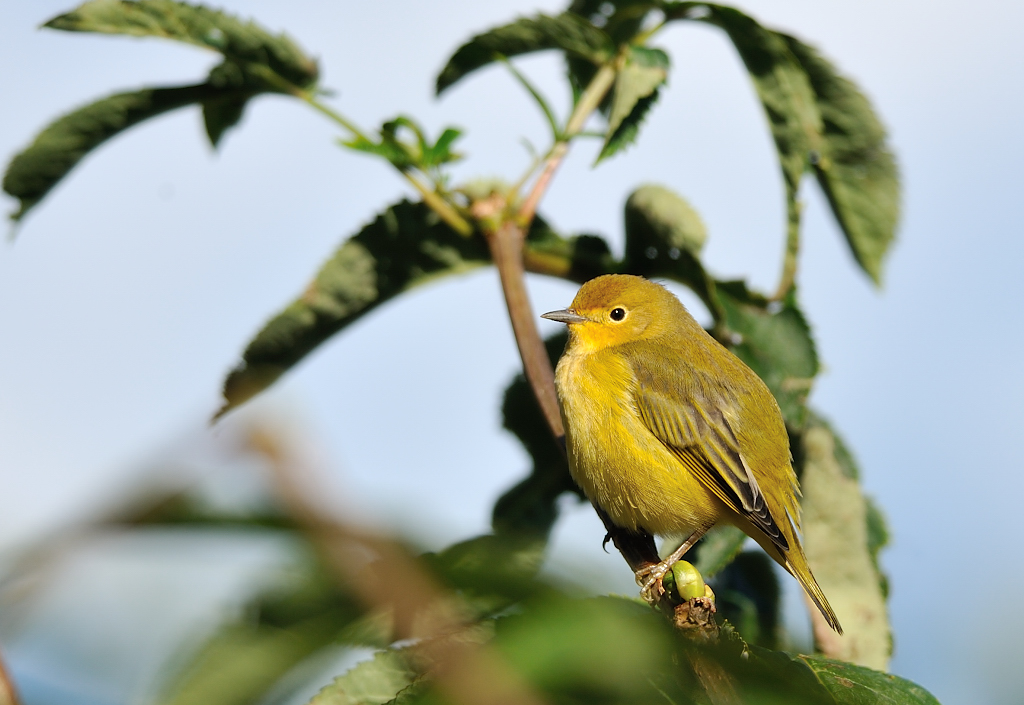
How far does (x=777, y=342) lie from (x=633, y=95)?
3.17ft

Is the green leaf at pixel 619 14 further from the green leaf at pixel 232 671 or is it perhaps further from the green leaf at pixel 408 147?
the green leaf at pixel 232 671

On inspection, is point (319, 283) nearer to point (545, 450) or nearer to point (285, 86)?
point (285, 86)

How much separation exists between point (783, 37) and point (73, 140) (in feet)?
7.83

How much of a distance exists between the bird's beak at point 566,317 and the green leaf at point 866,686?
7.20 ft

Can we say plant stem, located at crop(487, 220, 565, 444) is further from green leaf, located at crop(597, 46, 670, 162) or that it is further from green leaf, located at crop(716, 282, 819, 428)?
green leaf, located at crop(716, 282, 819, 428)

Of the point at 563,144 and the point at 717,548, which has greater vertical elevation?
the point at 563,144

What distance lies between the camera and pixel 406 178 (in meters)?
2.97

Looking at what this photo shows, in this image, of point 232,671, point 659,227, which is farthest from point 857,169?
point 232,671

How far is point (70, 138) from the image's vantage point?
307 cm

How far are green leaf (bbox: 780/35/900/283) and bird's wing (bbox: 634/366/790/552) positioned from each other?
75 cm

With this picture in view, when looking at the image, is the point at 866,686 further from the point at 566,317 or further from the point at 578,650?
the point at 566,317

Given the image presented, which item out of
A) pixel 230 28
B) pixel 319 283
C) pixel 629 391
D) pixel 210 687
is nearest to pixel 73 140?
pixel 230 28

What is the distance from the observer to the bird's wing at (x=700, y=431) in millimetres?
3278

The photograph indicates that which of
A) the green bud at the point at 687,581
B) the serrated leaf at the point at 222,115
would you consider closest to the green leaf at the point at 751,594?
the green bud at the point at 687,581
